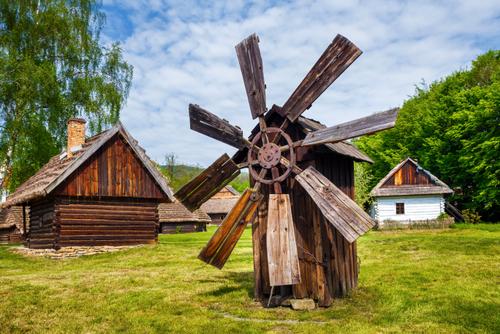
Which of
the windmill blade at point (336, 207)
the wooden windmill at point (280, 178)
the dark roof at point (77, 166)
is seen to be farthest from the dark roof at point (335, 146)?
the dark roof at point (77, 166)

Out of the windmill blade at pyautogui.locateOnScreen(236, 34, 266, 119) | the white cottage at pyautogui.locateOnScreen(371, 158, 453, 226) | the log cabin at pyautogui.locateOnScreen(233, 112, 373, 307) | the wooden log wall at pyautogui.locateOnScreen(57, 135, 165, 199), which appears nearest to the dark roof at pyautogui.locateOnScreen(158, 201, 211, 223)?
the white cottage at pyautogui.locateOnScreen(371, 158, 453, 226)

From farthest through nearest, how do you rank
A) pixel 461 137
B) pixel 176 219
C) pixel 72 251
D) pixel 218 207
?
1. pixel 218 207
2. pixel 176 219
3. pixel 461 137
4. pixel 72 251

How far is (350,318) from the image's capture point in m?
7.08

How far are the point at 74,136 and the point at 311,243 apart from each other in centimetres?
1602

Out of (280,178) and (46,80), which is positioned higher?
(46,80)

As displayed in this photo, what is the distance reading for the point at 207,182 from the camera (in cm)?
870

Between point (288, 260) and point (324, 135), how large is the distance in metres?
2.20

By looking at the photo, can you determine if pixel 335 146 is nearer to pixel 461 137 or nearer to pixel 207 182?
pixel 207 182

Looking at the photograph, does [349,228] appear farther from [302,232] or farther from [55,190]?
[55,190]

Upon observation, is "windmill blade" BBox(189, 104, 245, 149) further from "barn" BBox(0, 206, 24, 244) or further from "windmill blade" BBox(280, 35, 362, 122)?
"barn" BBox(0, 206, 24, 244)

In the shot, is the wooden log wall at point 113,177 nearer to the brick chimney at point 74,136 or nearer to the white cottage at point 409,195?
the brick chimney at point 74,136

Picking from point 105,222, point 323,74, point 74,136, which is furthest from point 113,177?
point 323,74

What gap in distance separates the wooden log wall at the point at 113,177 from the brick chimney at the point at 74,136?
202cm

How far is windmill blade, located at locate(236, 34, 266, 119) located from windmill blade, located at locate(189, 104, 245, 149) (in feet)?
1.66
